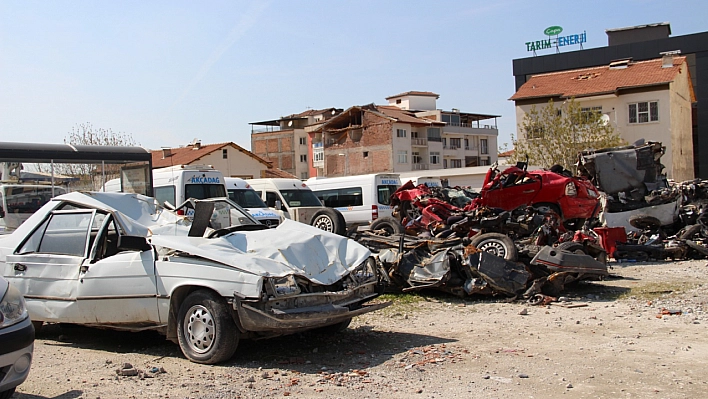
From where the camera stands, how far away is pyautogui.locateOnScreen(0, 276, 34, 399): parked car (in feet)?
15.2

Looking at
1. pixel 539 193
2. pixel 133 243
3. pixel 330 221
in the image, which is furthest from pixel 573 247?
pixel 330 221

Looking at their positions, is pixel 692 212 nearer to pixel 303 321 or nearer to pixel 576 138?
pixel 303 321

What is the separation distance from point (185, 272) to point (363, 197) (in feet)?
50.6

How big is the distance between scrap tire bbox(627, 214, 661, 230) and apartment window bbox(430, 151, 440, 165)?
199 ft

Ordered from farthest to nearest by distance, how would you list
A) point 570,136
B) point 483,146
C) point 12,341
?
point 483,146
point 570,136
point 12,341

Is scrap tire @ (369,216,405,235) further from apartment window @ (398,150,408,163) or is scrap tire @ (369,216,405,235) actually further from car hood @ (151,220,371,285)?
apartment window @ (398,150,408,163)

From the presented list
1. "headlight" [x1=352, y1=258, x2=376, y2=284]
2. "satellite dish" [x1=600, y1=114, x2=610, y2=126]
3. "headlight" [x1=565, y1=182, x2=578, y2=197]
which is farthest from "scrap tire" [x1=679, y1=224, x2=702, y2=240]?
"satellite dish" [x1=600, y1=114, x2=610, y2=126]

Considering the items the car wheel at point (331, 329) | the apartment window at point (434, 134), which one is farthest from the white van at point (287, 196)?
the apartment window at point (434, 134)

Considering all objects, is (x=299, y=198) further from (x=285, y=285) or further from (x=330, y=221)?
(x=285, y=285)

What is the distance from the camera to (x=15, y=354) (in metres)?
4.70

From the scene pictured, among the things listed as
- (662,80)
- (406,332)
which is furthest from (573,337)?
(662,80)

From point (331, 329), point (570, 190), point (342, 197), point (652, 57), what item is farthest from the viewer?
point (652, 57)

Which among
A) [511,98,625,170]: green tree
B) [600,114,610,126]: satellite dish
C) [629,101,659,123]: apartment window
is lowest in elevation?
[511,98,625,170]: green tree

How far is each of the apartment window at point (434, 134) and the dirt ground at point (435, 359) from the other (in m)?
68.8
